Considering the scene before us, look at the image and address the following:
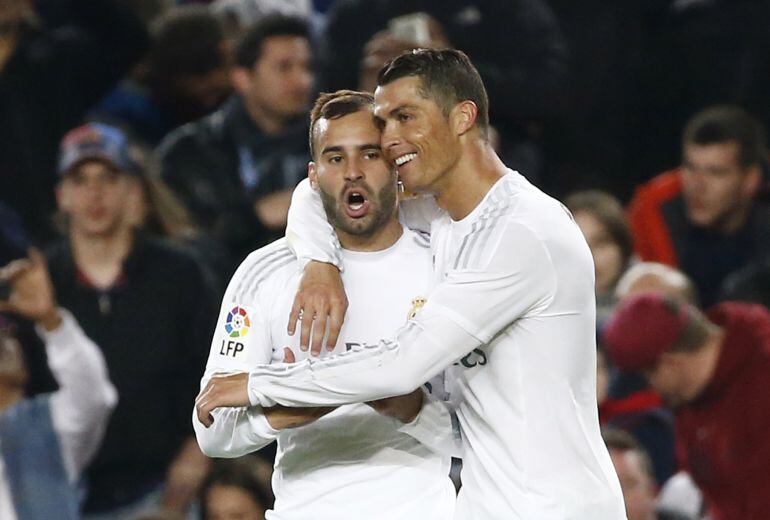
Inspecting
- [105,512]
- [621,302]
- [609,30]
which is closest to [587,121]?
[609,30]

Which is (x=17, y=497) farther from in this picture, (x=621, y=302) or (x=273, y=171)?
(x=621, y=302)

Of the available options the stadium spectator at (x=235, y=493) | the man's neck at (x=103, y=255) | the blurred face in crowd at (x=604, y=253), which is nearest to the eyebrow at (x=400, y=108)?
the stadium spectator at (x=235, y=493)

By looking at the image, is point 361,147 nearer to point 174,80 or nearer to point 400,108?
point 400,108

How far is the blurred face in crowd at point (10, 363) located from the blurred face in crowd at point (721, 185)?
2.87 metres

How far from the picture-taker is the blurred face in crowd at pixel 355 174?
4035mm

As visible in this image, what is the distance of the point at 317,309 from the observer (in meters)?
3.93

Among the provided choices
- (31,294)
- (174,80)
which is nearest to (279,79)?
(174,80)

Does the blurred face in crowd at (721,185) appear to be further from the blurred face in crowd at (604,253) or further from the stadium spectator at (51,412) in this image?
the stadium spectator at (51,412)

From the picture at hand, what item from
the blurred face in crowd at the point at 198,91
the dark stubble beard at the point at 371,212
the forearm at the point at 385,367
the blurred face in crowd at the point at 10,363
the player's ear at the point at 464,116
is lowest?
the blurred face in crowd at the point at 10,363

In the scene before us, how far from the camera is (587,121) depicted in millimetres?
7457

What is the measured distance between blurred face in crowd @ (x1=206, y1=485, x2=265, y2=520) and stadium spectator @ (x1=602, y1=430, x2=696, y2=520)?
127 cm

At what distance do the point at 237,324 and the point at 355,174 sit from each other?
1.54ft

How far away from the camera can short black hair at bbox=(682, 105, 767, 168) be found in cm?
689

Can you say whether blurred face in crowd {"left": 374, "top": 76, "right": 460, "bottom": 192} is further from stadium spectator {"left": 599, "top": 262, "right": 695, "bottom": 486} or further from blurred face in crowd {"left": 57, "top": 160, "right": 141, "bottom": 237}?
blurred face in crowd {"left": 57, "top": 160, "right": 141, "bottom": 237}
